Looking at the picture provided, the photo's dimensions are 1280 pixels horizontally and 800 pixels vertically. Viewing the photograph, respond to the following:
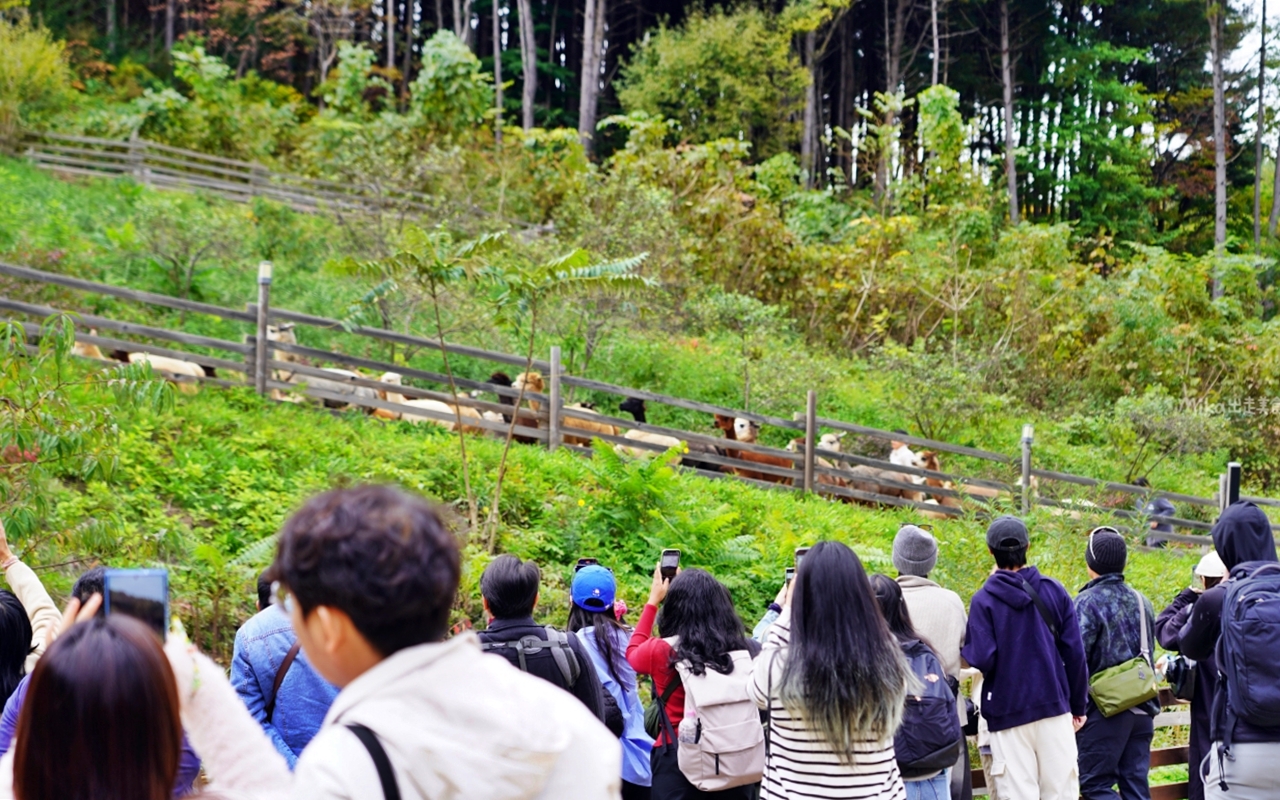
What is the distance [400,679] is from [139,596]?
679 millimetres

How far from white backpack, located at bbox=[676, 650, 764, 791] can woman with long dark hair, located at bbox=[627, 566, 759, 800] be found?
6 cm

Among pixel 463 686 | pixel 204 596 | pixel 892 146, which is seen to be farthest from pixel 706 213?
pixel 463 686

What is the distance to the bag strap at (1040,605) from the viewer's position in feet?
17.4

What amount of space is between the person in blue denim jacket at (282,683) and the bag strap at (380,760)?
2.38 meters

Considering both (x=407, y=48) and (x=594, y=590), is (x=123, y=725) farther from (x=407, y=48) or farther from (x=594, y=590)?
(x=407, y=48)

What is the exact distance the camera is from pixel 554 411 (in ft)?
42.2

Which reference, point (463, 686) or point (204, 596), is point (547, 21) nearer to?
point (204, 596)

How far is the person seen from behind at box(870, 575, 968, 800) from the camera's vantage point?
4.75m


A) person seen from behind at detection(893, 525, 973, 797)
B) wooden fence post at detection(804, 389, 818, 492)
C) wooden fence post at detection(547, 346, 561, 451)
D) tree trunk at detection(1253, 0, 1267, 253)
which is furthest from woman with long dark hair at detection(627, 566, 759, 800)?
tree trunk at detection(1253, 0, 1267, 253)

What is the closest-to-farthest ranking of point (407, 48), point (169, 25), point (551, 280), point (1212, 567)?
1. point (1212, 567)
2. point (551, 280)
3. point (169, 25)
4. point (407, 48)

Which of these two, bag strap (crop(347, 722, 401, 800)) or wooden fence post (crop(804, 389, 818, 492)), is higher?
bag strap (crop(347, 722, 401, 800))

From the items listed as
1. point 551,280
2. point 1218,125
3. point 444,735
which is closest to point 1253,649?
point 444,735

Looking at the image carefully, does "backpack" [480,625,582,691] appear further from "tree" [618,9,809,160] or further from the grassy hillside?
"tree" [618,9,809,160]

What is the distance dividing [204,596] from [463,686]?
22.4 ft
